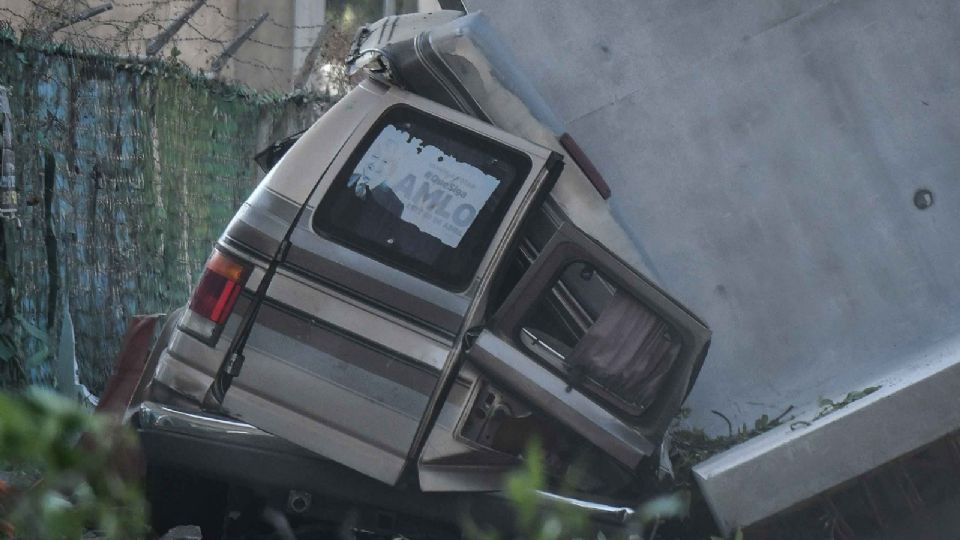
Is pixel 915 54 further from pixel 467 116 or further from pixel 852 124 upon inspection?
pixel 467 116

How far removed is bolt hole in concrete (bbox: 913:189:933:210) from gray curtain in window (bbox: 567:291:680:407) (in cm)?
151

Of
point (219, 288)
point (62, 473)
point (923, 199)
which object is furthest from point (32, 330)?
point (62, 473)

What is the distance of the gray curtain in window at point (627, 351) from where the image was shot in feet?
16.6

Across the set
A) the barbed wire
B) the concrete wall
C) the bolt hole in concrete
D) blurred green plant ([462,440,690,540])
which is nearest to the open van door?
the concrete wall

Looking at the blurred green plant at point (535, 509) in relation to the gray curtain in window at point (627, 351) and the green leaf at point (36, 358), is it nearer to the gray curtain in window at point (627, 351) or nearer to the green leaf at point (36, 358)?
the gray curtain in window at point (627, 351)

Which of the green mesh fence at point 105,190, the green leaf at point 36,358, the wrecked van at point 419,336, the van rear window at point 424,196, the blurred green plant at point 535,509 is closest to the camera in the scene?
the blurred green plant at point 535,509

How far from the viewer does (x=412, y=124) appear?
17.4ft

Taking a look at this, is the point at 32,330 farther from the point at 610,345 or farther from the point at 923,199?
the point at 923,199

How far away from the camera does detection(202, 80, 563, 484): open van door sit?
5.09 metres

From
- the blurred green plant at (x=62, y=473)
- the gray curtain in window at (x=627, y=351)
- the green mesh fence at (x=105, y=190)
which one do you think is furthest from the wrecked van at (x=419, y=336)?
the blurred green plant at (x=62, y=473)

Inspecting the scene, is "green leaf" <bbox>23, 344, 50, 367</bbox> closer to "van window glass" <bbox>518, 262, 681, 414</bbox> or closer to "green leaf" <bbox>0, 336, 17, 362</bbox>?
"green leaf" <bbox>0, 336, 17, 362</bbox>

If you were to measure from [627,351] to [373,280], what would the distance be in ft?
3.22

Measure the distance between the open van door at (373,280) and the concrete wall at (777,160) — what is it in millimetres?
878

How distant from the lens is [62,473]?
→ 135cm
